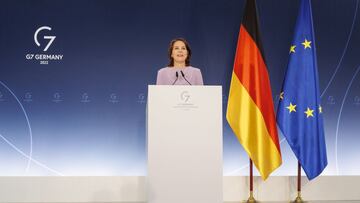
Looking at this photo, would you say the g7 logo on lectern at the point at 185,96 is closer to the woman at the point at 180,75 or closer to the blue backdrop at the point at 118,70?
the woman at the point at 180,75

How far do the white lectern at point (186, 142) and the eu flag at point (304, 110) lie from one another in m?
1.43

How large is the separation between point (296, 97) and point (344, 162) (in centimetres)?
113

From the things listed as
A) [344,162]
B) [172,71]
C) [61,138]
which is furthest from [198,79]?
[344,162]

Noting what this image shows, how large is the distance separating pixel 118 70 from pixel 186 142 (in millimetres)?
1933

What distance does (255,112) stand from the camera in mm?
4320

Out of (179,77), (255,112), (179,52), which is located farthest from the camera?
(255,112)

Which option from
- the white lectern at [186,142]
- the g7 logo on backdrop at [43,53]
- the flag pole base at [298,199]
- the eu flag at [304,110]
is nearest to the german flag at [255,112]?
the eu flag at [304,110]

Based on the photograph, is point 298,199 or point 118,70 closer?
point 298,199

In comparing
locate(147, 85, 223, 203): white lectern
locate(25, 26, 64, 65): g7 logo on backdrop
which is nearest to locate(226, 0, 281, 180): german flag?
locate(147, 85, 223, 203): white lectern

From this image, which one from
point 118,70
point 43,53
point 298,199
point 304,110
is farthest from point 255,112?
point 43,53

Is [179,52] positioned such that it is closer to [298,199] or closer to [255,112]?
[255,112]

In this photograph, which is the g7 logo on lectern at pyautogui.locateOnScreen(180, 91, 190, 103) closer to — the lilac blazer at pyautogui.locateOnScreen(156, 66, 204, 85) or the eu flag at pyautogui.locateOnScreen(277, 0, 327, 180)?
the lilac blazer at pyautogui.locateOnScreen(156, 66, 204, 85)

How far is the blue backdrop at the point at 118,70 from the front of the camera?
4734 millimetres

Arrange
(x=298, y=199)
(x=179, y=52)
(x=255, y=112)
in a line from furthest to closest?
(x=298, y=199)
(x=255, y=112)
(x=179, y=52)
